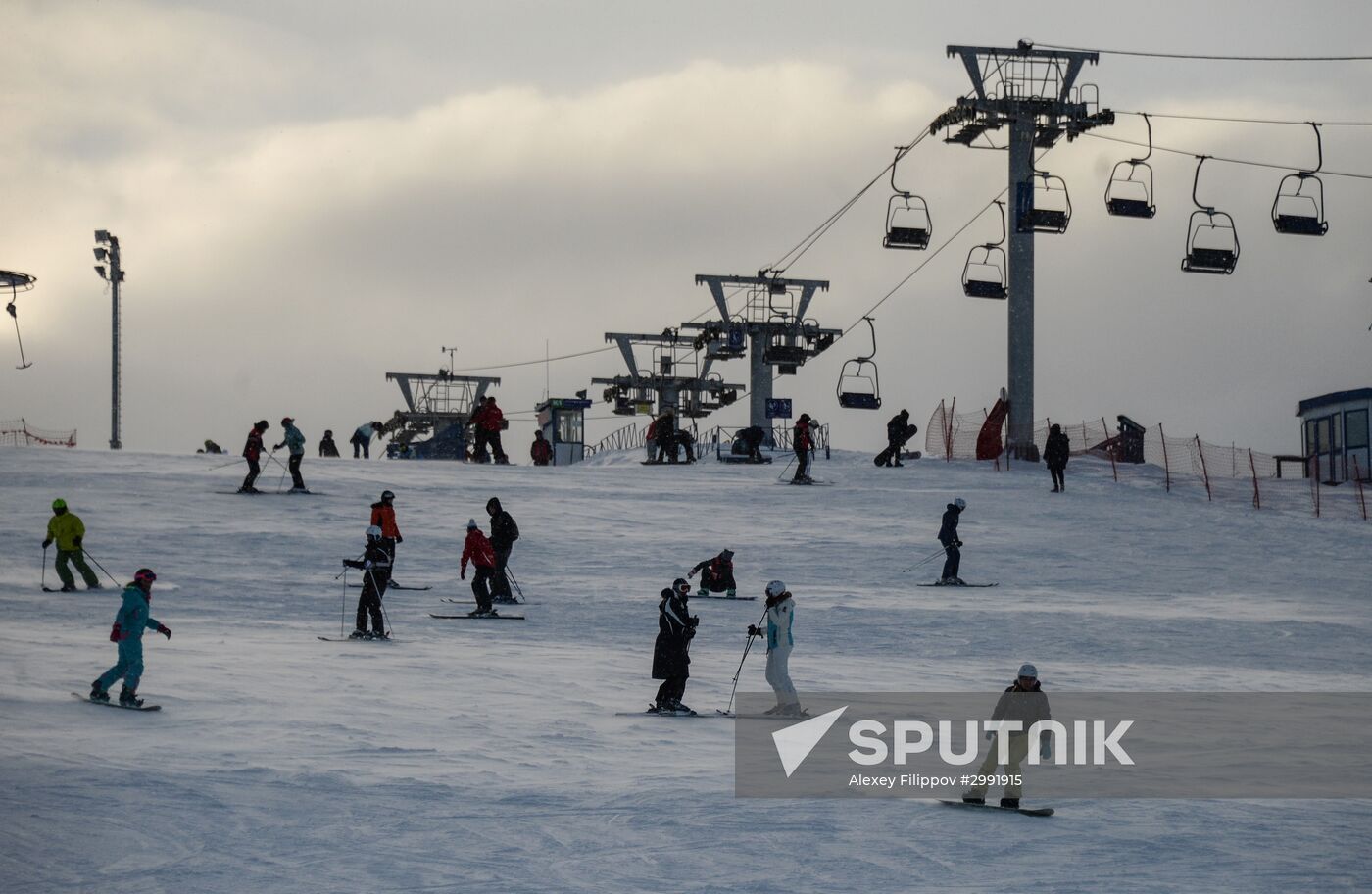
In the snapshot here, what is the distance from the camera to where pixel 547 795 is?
40.0ft

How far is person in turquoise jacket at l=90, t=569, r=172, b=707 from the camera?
1427cm

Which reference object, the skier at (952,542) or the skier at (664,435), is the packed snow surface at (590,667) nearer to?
the skier at (952,542)

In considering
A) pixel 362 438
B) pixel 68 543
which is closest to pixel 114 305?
pixel 362 438

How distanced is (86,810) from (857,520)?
21.5m

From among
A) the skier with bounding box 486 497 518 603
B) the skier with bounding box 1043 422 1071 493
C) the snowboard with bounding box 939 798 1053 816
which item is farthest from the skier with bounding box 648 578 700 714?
the skier with bounding box 1043 422 1071 493

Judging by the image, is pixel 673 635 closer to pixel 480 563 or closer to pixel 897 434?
pixel 480 563

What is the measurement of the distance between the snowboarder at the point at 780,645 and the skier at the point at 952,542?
394 inches

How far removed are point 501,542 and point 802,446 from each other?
46.8 feet

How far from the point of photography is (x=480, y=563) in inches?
845

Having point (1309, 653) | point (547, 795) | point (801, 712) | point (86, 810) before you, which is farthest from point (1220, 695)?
point (86, 810)

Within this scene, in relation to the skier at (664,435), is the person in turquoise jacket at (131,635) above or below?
below

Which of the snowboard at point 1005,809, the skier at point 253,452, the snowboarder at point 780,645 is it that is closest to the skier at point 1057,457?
the skier at point 253,452

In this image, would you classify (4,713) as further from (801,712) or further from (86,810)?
(801,712)

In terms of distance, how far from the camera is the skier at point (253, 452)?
3098cm
